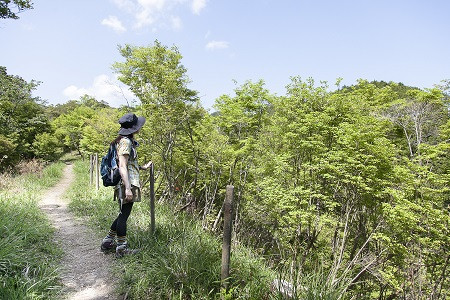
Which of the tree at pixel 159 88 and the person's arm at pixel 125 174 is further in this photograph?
the tree at pixel 159 88

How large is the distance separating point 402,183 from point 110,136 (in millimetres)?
11737

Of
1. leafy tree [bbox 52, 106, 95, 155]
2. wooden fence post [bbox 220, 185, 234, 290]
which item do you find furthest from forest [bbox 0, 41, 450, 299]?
leafy tree [bbox 52, 106, 95, 155]

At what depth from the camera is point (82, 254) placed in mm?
3660

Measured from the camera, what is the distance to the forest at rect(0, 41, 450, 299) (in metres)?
8.02

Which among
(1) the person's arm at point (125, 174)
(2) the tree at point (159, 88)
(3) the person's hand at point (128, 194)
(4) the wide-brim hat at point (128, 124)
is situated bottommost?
(3) the person's hand at point (128, 194)

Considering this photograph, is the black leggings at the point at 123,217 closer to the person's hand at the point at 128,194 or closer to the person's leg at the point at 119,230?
the person's leg at the point at 119,230

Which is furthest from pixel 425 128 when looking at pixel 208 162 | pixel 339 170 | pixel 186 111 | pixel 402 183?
pixel 186 111

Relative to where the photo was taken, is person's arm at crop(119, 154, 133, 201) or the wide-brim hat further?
the wide-brim hat

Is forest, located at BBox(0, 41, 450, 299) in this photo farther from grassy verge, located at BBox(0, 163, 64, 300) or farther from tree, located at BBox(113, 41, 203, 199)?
grassy verge, located at BBox(0, 163, 64, 300)

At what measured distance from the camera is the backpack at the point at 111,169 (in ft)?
10.5

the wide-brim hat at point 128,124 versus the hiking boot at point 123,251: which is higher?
the wide-brim hat at point 128,124

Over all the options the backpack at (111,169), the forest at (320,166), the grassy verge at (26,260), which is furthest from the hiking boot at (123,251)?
the forest at (320,166)

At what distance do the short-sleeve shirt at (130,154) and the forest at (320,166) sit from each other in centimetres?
281

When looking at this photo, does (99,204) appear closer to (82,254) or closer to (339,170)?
(82,254)
